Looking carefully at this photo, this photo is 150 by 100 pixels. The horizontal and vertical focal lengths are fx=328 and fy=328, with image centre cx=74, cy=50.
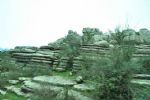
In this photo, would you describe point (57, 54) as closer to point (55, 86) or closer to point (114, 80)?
point (55, 86)

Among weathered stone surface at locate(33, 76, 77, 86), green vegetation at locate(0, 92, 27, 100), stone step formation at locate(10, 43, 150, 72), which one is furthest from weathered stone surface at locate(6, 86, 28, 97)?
stone step formation at locate(10, 43, 150, 72)

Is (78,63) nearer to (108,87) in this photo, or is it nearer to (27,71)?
(27,71)

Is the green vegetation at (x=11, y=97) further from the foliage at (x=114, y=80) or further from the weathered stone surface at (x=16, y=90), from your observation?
the foliage at (x=114, y=80)

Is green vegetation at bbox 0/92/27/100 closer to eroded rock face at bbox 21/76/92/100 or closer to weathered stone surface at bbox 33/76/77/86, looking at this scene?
eroded rock face at bbox 21/76/92/100

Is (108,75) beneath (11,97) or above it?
above

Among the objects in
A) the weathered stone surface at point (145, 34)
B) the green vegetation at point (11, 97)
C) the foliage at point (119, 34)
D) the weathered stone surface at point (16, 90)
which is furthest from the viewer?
the weathered stone surface at point (145, 34)

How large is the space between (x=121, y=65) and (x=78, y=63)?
167 inches

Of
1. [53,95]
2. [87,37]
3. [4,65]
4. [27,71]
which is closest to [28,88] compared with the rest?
[53,95]

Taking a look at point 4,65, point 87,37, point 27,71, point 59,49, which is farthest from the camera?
point 87,37

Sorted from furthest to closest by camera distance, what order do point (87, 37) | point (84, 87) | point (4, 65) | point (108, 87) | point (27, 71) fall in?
point (87, 37)
point (4, 65)
point (27, 71)
point (84, 87)
point (108, 87)

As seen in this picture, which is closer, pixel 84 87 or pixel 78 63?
pixel 84 87

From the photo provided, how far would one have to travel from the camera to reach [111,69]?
9.63 metres

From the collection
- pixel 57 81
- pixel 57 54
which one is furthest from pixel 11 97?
Answer: pixel 57 54

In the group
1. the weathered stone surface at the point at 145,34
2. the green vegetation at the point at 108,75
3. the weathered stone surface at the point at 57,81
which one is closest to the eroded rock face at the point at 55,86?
the weathered stone surface at the point at 57,81
